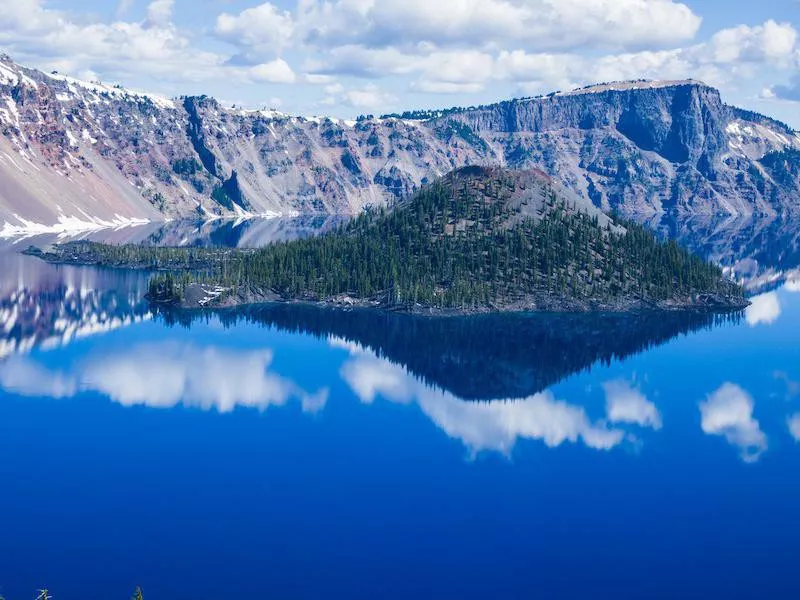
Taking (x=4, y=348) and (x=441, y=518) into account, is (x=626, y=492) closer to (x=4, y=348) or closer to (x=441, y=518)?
(x=441, y=518)

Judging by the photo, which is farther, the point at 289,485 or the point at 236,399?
the point at 236,399

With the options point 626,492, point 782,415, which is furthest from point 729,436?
point 626,492

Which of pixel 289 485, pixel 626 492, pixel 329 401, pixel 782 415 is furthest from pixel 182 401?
pixel 782 415

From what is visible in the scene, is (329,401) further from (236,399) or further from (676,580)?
(676,580)

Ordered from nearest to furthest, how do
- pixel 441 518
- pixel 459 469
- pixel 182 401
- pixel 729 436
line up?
pixel 441 518
pixel 459 469
pixel 729 436
pixel 182 401

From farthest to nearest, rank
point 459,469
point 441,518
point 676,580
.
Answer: point 459,469
point 441,518
point 676,580

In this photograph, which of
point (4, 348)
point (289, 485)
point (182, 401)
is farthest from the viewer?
point (4, 348)
